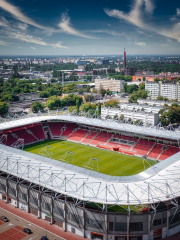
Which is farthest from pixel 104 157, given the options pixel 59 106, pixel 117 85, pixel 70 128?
pixel 117 85

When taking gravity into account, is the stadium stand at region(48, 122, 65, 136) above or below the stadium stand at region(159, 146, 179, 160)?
above

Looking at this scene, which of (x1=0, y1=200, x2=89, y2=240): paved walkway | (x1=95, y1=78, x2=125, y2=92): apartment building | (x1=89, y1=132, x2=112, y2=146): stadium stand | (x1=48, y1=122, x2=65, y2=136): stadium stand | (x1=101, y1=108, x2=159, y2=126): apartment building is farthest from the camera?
(x1=95, y1=78, x2=125, y2=92): apartment building

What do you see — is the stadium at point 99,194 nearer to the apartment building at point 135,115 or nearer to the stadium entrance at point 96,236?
the stadium entrance at point 96,236

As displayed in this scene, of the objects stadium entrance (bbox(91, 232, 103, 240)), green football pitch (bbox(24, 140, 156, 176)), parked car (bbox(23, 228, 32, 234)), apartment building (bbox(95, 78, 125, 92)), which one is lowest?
stadium entrance (bbox(91, 232, 103, 240))

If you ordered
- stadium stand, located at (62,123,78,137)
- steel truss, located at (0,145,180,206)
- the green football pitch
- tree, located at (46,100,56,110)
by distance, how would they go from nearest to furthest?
1. steel truss, located at (0,145,180,206)
2. the green football pitch
3. stadium stand, located at (62,123,78,137)
4. tree, located at (46,100,56,110)

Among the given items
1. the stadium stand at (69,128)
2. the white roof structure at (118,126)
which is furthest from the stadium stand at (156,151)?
the stadium stand at (69,128)

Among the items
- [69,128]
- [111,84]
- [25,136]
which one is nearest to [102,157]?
[69,128]

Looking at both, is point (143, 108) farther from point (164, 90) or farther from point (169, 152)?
point (169, 152)

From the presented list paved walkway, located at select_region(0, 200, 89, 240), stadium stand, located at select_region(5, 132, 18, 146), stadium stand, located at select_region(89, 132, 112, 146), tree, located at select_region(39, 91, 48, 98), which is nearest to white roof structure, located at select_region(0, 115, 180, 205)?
paved walkway, located at select_region(0, 200, 89, 240)

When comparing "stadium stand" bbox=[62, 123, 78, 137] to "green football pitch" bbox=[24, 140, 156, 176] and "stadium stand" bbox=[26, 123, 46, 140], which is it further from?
"stadium stand" bbox=[26, 123, 46, 140]
